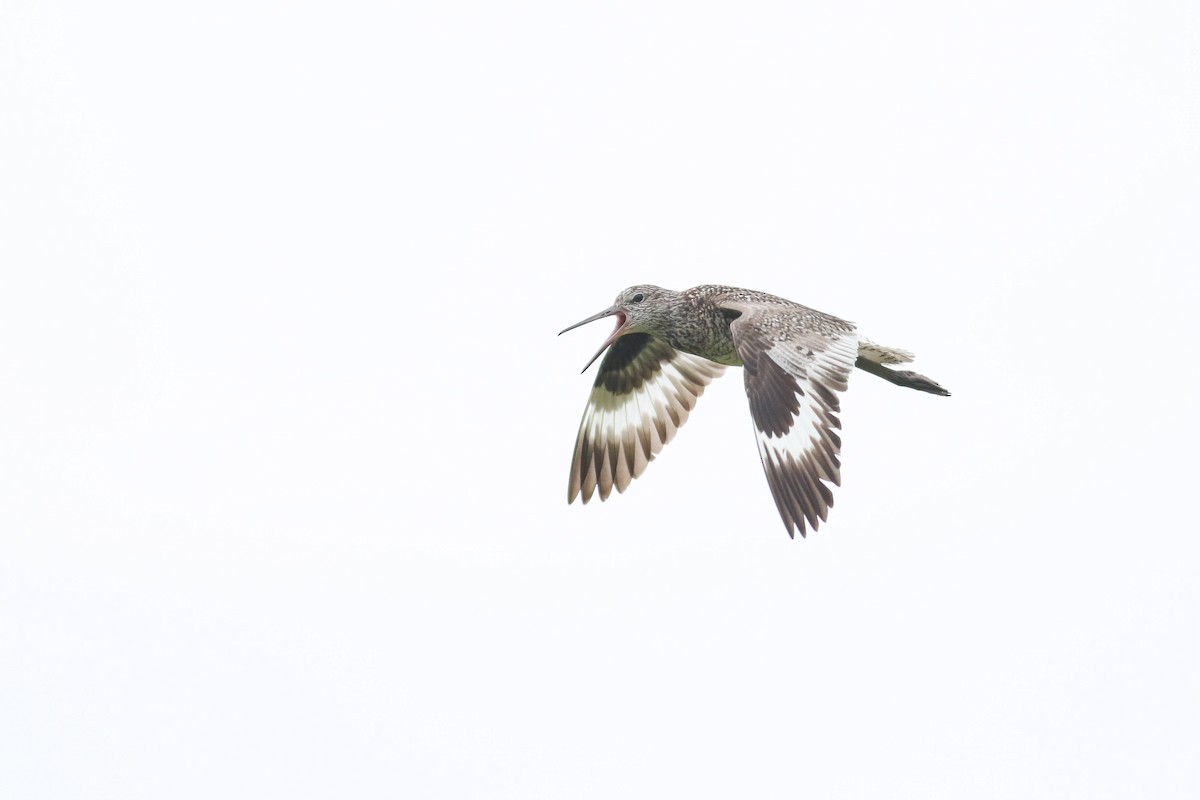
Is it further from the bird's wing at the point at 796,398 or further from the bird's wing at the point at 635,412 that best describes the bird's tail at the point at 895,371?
the bird's wing at the point at 635,412

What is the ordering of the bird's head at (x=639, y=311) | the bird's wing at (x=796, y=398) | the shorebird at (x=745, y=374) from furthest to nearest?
the bird's head at (x=639, y=311) < the shorebird at (x=745, y=374) < the bird's wing at (x=796, y=398)

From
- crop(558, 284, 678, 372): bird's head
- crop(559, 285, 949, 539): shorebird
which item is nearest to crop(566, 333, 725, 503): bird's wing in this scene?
crop(559, 285, 949, 539): shorebird

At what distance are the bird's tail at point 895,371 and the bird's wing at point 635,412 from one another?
261 centimetres

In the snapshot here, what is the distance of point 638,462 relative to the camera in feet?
64.5

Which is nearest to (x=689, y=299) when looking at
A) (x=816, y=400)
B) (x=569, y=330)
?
(x=569, y=330)

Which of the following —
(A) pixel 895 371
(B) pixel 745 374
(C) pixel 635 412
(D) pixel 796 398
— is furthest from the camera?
(C) pixel 635 412

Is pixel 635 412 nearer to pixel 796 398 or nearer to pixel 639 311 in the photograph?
pixel 639 311

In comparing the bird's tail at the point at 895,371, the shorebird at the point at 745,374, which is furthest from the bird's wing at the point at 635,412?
the bird's tail at the point at 895,371

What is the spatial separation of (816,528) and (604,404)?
5.70m

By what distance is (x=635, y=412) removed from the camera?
65.2 ft

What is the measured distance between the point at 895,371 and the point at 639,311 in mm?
2479

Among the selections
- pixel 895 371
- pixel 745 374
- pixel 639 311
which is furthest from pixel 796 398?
pixel 639 311

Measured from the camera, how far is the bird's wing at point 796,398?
1483cm

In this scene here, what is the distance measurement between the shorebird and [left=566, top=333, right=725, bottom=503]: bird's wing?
0.01 m
